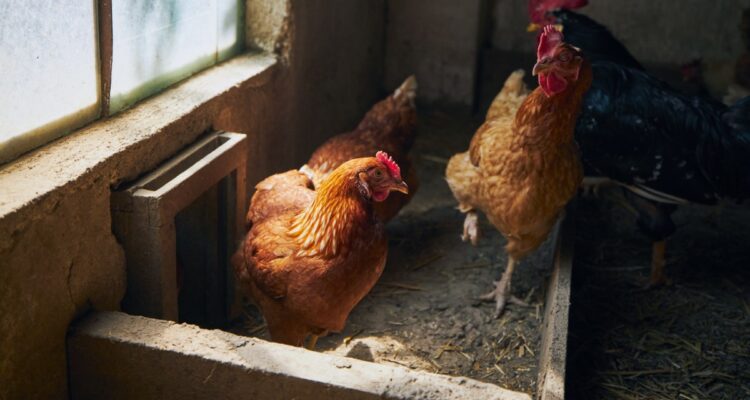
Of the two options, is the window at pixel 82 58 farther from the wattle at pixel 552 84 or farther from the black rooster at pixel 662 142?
the black rooster at pixel 662 142

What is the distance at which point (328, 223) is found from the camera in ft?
11.6

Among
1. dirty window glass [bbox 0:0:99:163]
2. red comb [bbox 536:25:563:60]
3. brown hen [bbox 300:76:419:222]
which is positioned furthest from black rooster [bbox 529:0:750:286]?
dirty window glass [bbox 0:0:99:163]

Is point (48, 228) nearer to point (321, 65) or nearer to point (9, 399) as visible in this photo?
point (9, 399)

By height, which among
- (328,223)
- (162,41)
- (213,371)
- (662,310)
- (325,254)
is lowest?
(662,310)

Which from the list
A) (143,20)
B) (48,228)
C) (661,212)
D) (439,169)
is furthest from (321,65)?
(48,228)

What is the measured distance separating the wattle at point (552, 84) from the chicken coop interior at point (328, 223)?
0.05 feet

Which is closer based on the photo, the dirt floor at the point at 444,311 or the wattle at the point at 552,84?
the wattle at the point at 552,84

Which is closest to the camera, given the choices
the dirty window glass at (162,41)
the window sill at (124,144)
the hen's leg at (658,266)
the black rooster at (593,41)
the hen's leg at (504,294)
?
the window sill at (124,144)

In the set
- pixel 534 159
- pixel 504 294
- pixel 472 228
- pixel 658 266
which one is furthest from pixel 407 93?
pixel 658 266

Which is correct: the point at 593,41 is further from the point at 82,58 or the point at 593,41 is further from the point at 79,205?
the point at 79,205

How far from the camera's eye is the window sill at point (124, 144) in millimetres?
2961

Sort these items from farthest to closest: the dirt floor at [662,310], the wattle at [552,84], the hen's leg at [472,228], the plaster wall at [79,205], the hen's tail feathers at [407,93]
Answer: the hen's tail feathers at [407,93]
the hen's leg at [472,228]
the dirt floor at [662,310]
the wattle at [552,84]
the plaster wall at [79,205]

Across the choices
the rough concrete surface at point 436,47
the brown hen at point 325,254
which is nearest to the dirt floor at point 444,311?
the brown hen at point 325,254

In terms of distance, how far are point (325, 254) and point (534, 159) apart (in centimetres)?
128
